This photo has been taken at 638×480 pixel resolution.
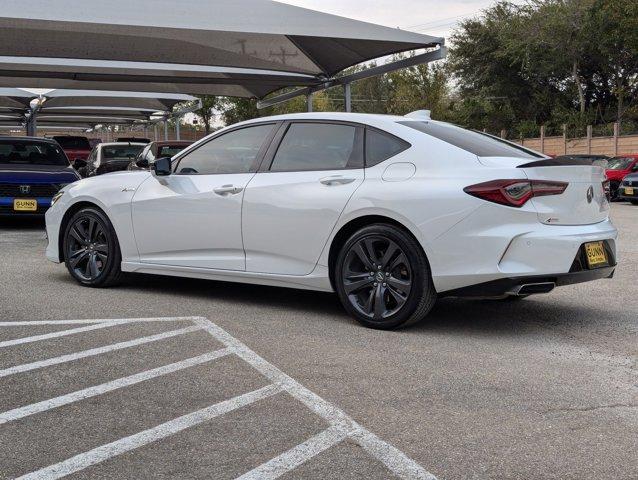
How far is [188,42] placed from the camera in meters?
14.5

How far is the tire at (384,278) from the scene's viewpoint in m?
5.72

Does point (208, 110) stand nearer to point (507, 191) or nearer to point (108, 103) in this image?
point (108, 103)

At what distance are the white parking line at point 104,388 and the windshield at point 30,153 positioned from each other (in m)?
9.89

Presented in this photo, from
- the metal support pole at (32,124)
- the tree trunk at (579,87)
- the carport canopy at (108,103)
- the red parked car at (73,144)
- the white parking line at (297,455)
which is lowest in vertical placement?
the white parking line at (297,455)

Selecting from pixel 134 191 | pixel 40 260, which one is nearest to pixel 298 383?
pixel 134 191

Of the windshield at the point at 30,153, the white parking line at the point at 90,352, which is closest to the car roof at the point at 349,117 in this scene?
the white parking line at the point at 90,352

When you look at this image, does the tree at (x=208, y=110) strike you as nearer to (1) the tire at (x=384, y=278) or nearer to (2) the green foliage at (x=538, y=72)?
(2) the green foliage at (x=538, y=72)

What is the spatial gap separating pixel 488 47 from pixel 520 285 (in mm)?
48369

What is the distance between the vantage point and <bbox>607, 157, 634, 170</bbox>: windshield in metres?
25.5

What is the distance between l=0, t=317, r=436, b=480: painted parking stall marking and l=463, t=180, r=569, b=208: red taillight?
1.82m

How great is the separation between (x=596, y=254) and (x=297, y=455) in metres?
3.15

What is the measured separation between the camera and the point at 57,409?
4.07m

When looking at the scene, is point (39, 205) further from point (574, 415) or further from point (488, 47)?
point (488, 47)

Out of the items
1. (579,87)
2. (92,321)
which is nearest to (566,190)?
(92,321)
